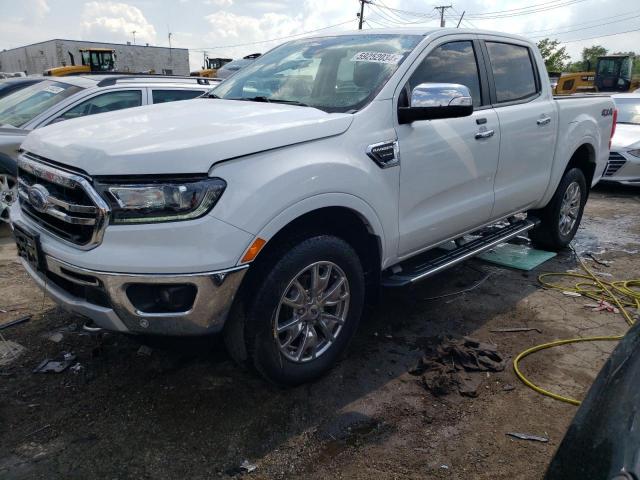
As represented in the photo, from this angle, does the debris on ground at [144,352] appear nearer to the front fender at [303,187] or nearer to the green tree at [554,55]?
the front fender at [303,187]

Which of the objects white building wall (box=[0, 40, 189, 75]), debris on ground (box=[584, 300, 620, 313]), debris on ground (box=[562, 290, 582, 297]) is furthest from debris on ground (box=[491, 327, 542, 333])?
white building wall (box=[0, 40, 189, 75])

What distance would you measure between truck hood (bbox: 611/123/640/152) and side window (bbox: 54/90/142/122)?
723cm

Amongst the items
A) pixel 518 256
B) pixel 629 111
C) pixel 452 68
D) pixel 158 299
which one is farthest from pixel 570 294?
pixel 629 111

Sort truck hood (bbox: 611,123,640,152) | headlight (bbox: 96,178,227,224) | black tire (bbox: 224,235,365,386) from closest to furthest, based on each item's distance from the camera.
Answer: headlight (bbox: 96,178,227,224), black tire (bbox: 224,235,365,386), truck hood (bbox: 611,123,640,152)

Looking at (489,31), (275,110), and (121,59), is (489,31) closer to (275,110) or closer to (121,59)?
(275,110)

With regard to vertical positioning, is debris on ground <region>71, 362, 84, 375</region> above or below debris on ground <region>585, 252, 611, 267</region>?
above

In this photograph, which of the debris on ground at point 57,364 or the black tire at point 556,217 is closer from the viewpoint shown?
the debris on ground at point 57,364

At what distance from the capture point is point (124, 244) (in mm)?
2262

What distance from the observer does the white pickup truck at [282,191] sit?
7.44 feet

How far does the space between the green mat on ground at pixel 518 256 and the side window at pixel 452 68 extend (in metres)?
1.74

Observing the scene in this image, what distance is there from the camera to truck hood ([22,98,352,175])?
2262mm

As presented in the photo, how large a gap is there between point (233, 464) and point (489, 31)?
3696mm

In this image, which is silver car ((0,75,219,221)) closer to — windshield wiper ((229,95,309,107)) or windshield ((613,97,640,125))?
windshield wiper ((229,95,309,107))

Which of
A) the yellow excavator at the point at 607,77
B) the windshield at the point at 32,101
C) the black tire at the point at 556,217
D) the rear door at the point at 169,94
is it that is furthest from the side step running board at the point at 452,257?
the yellow excavator at the point at 607,77
